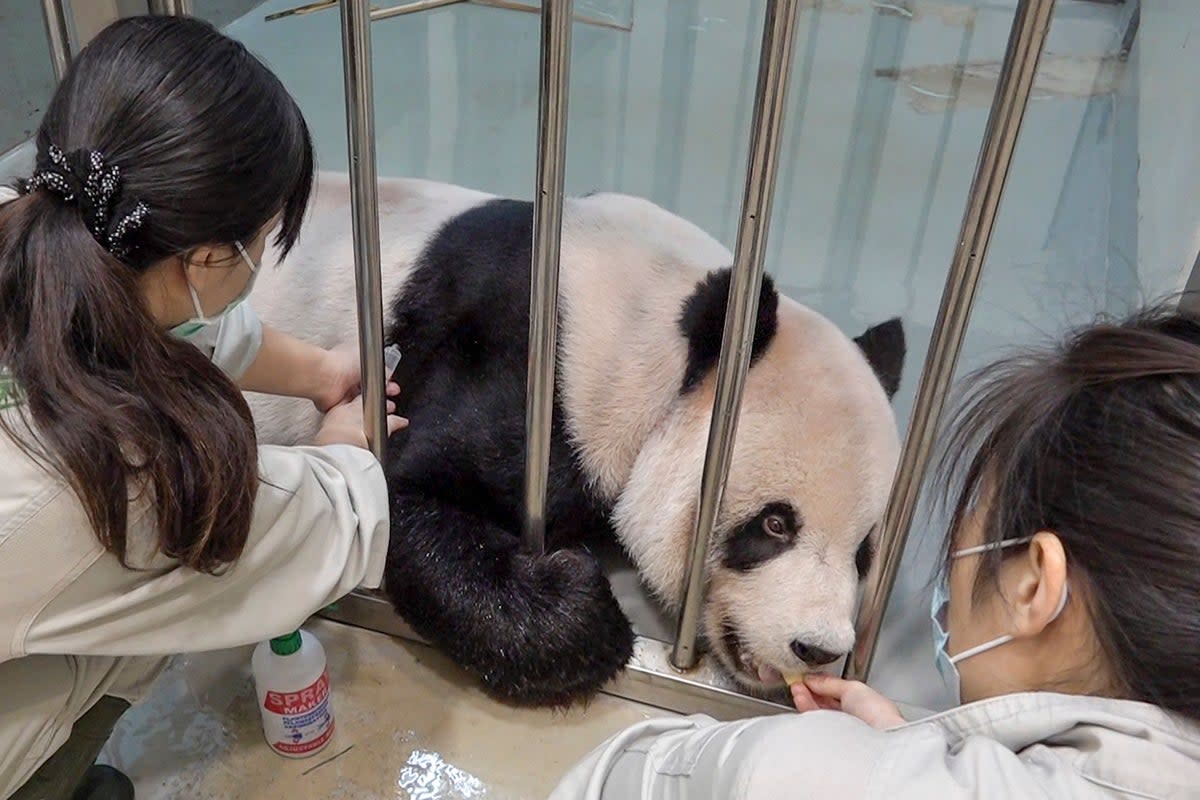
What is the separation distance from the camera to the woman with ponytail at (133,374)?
623 mm

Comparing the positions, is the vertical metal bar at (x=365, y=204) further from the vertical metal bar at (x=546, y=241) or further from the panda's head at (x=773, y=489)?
the panda's head at (x=773, y=489)

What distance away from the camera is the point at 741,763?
1.99ft

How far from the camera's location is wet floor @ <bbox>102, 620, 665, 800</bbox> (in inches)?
37.6

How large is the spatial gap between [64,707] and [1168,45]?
6.65 feet

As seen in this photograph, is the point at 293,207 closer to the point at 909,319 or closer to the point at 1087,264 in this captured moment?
the point at 909,319

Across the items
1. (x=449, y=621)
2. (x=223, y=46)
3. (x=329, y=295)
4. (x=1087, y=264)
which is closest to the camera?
(x=223, y=46)

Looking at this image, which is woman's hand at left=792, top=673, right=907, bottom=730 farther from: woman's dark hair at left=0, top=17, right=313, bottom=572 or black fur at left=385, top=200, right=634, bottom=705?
woman's dark hair at left=0, top=17, right=313, bottom=572

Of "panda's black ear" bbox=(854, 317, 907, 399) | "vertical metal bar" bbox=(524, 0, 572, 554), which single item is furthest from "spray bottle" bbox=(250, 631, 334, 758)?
"panda's black ear" bbox=(854, 317, 907, 399)

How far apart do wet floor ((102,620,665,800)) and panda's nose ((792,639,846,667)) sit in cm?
19

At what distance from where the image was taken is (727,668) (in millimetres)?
1040

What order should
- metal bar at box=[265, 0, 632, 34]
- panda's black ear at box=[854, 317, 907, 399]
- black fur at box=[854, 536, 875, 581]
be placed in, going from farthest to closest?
metal bar at box=[265, 0, 632, 34] < panda's black ear at box=[854, 317, 907, 399] < black fur at box=[854, 536, 875, 581]

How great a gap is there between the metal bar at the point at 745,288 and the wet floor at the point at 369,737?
Answer: 0.17m

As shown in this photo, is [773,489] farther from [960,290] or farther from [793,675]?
[960,290]

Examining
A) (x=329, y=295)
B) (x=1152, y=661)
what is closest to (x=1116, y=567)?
(x=1152, y=661)
